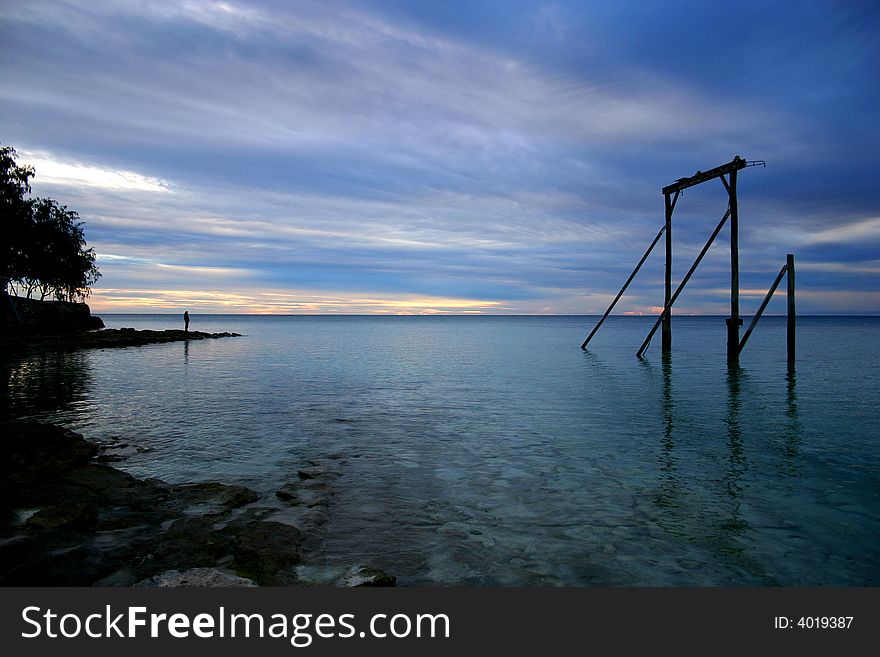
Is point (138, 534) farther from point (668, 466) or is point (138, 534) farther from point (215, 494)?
point (668, 466)

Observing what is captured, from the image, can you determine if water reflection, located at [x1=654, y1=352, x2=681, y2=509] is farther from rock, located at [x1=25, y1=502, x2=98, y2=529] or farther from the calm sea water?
rock, located at [x1=25, y1=502, x2=98, y2=529]

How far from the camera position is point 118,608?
→ 4500mm

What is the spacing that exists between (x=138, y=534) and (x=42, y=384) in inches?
790

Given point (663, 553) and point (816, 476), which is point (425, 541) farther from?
point (816, 476)

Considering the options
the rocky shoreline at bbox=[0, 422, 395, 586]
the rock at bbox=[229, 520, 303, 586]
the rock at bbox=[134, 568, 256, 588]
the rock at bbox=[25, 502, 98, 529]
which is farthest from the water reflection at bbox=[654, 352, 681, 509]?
the rock at bbox=[25, 502, 98, 529]

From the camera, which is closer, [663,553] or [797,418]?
[663,553]

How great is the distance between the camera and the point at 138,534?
640 cm

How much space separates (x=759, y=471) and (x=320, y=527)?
331 inches

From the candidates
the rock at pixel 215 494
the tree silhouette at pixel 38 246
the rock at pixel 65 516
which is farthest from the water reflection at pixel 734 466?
the tree silhouette at pixel 38 246

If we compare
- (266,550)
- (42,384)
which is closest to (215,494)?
(266,550)

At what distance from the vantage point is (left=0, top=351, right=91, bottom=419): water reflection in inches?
640

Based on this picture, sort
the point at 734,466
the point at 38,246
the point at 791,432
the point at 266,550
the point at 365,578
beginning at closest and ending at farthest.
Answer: the point at 365,578 < the point at 266,550 < the point at 734,466 < the point at 791,432 < the point at 38,246

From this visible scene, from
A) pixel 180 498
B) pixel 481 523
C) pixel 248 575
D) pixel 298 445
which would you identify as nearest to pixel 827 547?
pixel 481 523

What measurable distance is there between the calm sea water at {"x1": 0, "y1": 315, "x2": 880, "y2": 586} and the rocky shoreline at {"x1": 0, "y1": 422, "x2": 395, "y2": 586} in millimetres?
516
